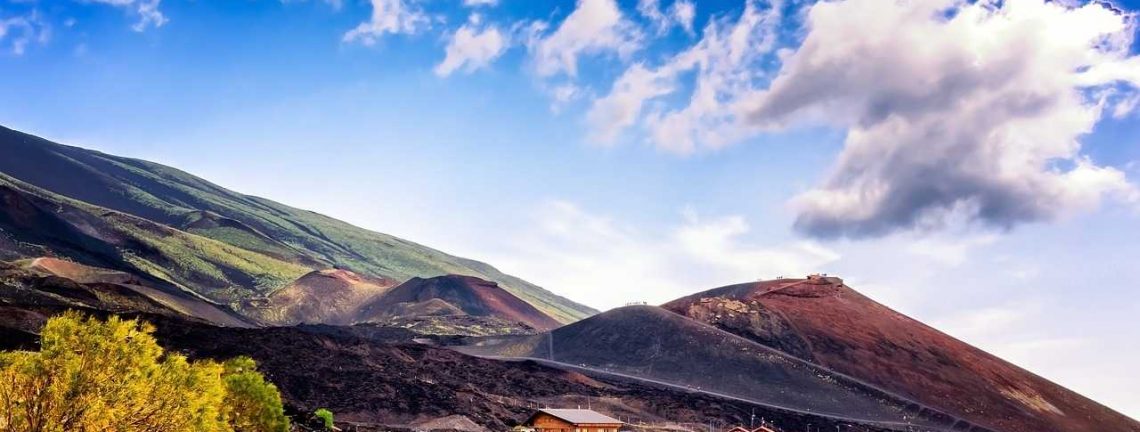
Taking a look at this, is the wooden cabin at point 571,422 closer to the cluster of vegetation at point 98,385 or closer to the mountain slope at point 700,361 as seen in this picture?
the cluster of vegetation at point 98,385

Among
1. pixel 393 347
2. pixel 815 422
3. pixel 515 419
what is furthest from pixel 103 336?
pixel 815 422

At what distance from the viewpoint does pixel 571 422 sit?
7944 centimetres

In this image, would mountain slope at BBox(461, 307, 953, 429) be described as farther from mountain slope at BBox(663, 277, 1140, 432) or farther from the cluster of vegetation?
the cluster of vegetation

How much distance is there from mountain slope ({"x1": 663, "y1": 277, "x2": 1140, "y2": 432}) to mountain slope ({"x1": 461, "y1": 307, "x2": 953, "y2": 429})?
9.77 metres

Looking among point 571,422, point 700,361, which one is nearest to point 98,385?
point 571,422

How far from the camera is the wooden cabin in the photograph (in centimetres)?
7962

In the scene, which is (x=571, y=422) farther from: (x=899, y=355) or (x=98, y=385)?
(x=899, y=355)

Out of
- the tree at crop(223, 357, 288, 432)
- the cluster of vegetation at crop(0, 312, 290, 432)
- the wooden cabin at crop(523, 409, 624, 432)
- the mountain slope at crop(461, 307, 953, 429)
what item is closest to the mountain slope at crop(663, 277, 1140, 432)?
the mountain slope at crop(461, 307, 953, 429)

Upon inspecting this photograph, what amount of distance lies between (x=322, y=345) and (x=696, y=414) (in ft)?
173

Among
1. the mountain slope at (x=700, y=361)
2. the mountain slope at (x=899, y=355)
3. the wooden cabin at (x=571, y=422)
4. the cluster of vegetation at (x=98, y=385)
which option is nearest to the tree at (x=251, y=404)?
the cluster of vegetation at (x=98, y=385)

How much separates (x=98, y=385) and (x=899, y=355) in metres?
161

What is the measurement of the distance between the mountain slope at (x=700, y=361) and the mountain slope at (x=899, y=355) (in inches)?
385

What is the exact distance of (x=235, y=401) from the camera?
167 feet

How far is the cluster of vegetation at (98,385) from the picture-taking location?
25.8 m
